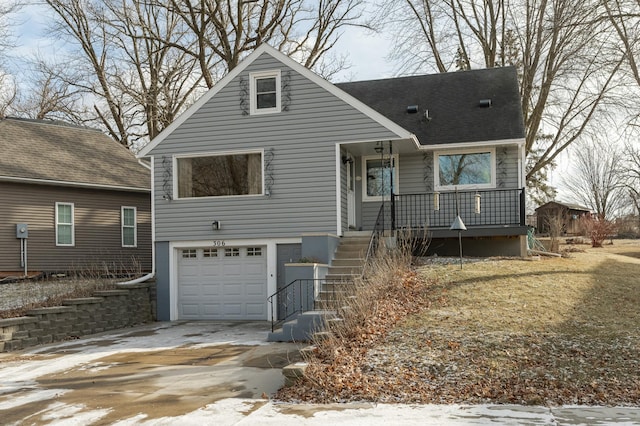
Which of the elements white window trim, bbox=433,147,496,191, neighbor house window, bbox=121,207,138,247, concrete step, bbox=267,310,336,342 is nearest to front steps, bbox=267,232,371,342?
concrete step, bbox=267,310,336,342

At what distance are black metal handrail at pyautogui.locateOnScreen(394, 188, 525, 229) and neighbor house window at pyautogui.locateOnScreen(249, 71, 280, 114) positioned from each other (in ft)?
14.1

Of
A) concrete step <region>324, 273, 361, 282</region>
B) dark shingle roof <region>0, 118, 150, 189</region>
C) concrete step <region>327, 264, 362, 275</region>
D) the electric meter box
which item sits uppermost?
dark shingle roof <region>0, 118, 150, 189</region>

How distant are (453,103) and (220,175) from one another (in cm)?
746

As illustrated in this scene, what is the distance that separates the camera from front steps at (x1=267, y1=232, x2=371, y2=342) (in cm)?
1164

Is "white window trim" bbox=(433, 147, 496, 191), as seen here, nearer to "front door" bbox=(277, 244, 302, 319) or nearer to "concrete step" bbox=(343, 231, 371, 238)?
"concrete step" bbox=(343, 231, 371, 238)

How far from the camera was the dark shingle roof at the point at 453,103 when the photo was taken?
1688cm

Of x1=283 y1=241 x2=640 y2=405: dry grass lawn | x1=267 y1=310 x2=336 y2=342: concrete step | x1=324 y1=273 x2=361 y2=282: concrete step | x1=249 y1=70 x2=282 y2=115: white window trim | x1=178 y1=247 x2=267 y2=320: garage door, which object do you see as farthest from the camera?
x1=178 y1=247 x2=267 y2=320: garage door

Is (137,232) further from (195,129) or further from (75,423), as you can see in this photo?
(75,423)

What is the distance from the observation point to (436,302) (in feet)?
36.6

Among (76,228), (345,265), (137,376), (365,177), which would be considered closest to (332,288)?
(345,265)

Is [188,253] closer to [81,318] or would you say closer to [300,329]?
[81,318]

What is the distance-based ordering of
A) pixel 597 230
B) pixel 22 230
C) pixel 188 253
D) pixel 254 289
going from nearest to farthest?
1. pixel 254 289
2. pixel 188 253
3. pixel 22 230
4. pixel 597 230

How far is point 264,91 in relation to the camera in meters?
16.0

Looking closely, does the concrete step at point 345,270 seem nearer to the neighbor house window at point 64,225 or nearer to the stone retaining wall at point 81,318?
the stone retaining wall at point 81,318
